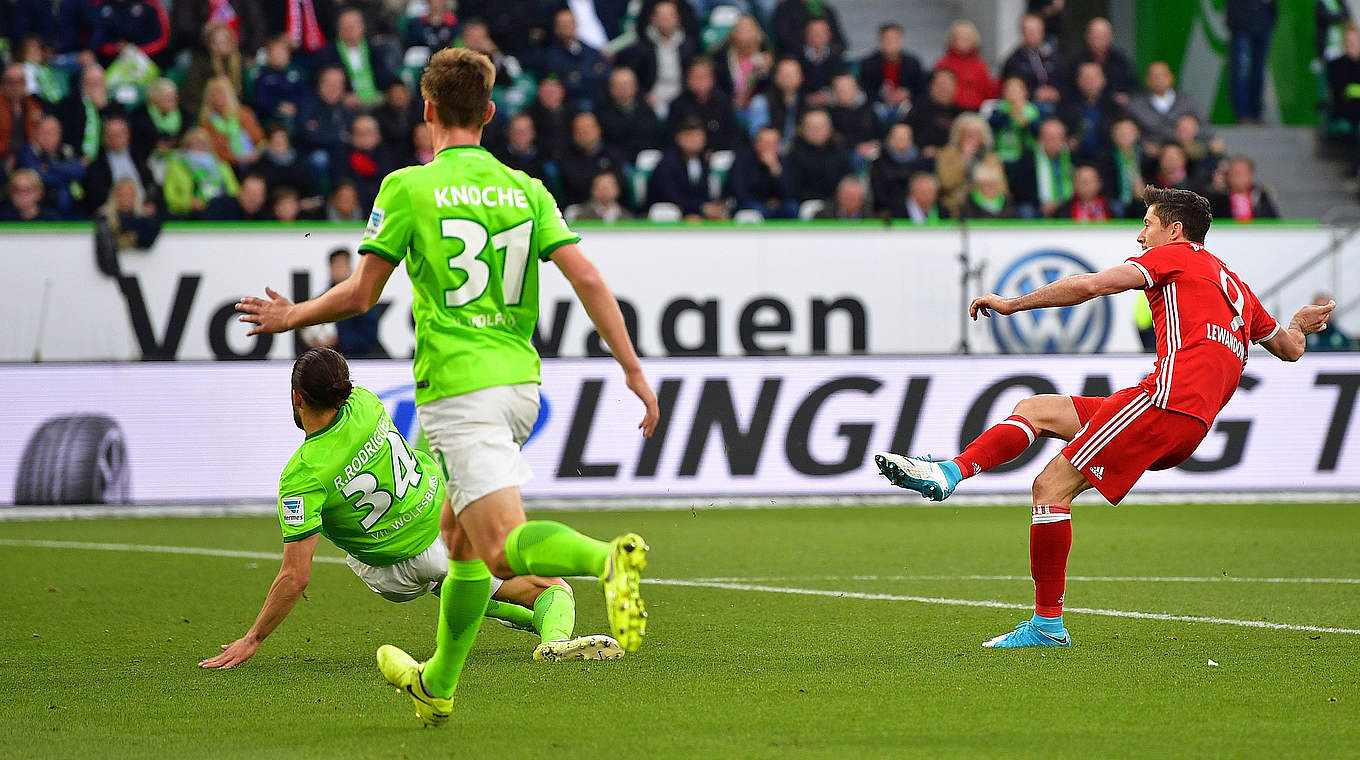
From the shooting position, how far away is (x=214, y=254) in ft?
50.5

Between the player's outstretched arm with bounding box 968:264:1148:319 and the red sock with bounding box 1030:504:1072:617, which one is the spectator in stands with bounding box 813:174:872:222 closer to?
the red sock with bounding box 1030:504:1072:617

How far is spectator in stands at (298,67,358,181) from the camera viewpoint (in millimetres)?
16438

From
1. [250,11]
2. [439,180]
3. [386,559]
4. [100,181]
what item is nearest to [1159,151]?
[250,11]

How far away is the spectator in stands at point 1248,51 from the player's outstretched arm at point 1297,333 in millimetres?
15287

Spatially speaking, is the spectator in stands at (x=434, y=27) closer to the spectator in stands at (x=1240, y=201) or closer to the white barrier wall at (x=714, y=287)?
the white barrier wall at (x=714, y=287)

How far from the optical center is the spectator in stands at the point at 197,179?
51.4ft

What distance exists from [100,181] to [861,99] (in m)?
7.69

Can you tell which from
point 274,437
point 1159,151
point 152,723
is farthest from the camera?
point 1159,151

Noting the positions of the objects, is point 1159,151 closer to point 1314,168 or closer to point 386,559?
point 1314,168

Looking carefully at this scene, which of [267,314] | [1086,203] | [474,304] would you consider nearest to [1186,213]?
[474,304]

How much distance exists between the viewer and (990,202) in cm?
1672

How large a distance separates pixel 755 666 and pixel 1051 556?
1.32m

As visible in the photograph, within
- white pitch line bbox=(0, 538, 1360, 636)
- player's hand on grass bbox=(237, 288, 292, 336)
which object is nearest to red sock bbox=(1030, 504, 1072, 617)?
white pitch line bbox=(0, 538, 1360, 636)

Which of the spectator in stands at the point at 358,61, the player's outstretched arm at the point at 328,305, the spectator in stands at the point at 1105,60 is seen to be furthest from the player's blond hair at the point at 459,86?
the spectator in stands at the point at 1105,60
